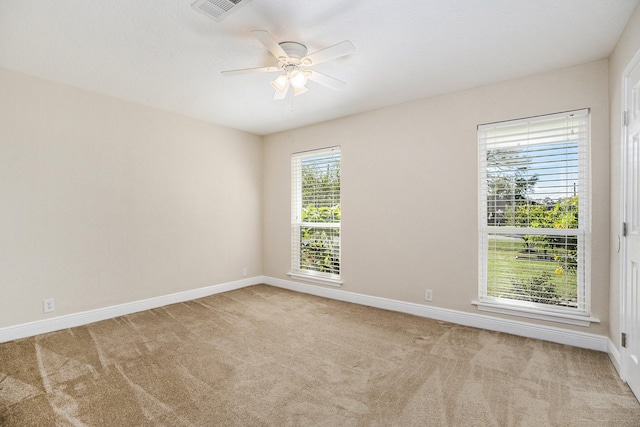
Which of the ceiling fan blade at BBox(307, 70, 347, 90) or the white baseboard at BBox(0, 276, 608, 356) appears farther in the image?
the white baseboard at BBox(0, 276, 608, 356)

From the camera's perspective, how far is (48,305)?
3.27 meters

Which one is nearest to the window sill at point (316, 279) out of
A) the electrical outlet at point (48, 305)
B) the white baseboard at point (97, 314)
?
the white baseboard at point (97, 314)

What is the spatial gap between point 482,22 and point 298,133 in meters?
3.20

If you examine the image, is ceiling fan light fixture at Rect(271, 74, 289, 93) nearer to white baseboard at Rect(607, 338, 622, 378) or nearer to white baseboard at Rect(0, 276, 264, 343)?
white baseboard at Rect(0, 276, 264, 343)

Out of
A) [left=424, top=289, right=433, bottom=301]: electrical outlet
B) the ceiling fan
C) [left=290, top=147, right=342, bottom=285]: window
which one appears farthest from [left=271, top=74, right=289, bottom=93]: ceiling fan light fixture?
[left=424, top=289, right=433, bottom=301]: electrical outlet

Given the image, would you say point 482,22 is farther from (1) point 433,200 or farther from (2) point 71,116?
(2) point 71,116

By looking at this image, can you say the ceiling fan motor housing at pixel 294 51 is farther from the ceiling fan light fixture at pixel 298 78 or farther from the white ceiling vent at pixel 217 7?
the white ceiling vent at pixel 217 7

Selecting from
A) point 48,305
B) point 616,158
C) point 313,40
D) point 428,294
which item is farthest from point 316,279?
point 616,158

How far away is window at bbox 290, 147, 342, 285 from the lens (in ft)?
15.5

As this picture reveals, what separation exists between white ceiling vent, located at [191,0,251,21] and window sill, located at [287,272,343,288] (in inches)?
137

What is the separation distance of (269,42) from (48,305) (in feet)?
11.2

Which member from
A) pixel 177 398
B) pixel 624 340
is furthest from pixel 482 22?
pixel 177 398

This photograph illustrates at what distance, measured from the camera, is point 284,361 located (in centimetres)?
266

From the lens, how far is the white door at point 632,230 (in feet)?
6.89
